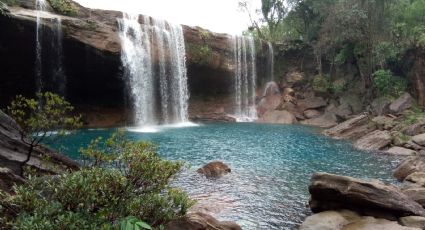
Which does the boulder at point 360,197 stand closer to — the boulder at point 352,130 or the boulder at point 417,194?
the boulder at point 417,194

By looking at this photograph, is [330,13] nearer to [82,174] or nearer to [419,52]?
[419,52]

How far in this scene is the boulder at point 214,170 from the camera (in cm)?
1652

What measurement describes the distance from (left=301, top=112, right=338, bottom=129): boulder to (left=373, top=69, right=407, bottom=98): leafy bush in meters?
5.30

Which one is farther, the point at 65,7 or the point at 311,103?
the point at 311,103

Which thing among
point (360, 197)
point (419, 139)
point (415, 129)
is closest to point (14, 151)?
point (360, 197)

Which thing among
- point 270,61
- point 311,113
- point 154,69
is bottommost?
point 311,113

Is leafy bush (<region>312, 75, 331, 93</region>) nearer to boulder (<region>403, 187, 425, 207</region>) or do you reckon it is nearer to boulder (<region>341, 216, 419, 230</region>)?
boulder (<region>403, 187, 425, 207</region>)

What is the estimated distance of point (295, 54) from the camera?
4850 centimetres

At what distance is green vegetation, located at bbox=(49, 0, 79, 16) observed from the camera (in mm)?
31728

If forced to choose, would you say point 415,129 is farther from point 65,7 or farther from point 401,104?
point 65,7

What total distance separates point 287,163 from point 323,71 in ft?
98.6

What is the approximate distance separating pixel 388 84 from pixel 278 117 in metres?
12.2

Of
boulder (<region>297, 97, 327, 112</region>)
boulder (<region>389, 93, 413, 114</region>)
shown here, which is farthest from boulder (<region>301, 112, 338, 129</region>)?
boulder (<region>389, 93, 413, 114</region>)

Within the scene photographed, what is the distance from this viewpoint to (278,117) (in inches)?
1679
